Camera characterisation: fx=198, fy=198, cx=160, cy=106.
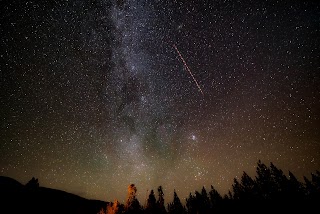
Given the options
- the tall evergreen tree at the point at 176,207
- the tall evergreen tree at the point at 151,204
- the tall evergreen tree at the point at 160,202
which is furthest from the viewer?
the tall evergreen tree at the point at 176,207

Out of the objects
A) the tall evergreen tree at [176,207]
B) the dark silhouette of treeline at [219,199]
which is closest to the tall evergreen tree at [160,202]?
the dark silhouette of treeline at [219,199]

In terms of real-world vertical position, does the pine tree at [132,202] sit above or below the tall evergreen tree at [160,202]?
below

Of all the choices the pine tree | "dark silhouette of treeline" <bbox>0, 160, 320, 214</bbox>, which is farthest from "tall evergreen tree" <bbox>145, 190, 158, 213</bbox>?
the pine tree

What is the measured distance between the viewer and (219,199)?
62.4 meters

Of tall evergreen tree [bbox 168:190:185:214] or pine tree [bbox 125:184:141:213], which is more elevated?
tall evergreen tree [bbox 168:190:185:214]

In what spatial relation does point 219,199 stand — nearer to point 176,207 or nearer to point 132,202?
point 176,207

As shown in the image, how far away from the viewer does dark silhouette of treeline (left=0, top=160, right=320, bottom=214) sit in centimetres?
3659

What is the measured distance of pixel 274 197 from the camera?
160ft

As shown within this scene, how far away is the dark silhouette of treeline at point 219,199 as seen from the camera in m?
36.6

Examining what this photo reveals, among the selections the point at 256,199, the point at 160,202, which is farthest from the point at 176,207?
the point at 256,199

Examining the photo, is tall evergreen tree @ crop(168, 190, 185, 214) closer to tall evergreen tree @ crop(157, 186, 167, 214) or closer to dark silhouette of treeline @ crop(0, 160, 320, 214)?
dark silhouette of treeline @ crop(0, 160, 320, 214)

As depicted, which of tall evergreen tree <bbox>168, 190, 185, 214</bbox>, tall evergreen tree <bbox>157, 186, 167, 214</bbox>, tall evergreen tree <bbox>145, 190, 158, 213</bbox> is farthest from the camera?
tall evergreen tree <bbox>168, 190, 185, 214</bbox>

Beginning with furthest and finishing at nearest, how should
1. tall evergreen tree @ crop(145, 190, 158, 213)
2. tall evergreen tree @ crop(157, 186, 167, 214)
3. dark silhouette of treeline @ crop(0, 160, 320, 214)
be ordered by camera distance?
tall evergreen tree @ crop(157, 186, 167, 214) < tall evergreen tree @ crop(145, 190, 158, 213) < dark silhouette of treeline @ crop(0, 160, 320, 214)

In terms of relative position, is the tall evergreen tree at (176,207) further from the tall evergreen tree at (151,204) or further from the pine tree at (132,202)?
the pine tree at (132,202)
